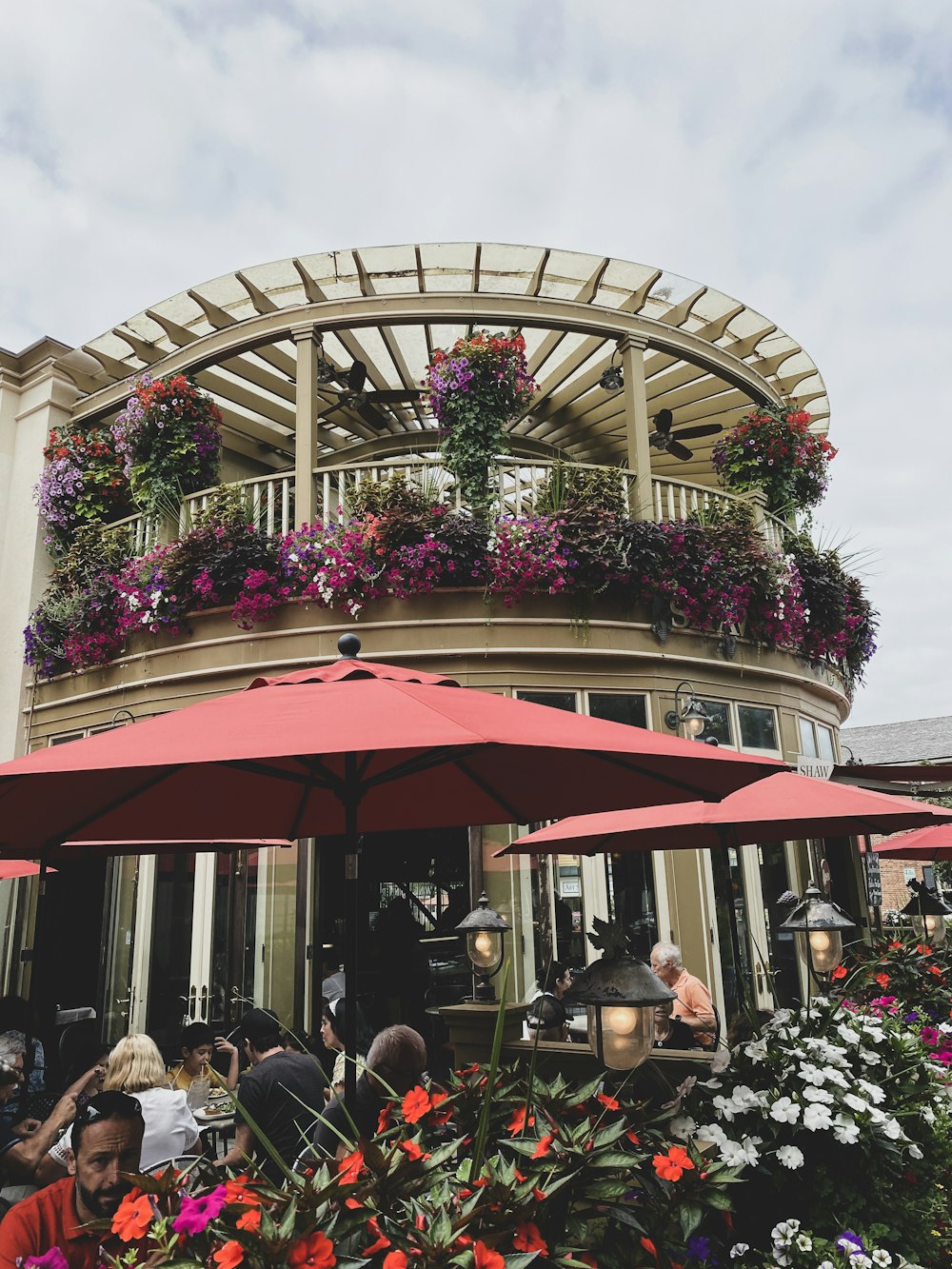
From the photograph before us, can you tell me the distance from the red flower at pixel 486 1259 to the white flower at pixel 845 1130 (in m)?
1.52

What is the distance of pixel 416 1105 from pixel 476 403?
7.57 metres

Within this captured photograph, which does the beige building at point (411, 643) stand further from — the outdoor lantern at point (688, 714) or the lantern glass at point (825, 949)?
the lantern glass at point (825, 949)

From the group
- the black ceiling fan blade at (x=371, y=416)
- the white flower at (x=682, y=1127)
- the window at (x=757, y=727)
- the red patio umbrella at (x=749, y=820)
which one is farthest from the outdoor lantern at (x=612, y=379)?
the white flower at (x=682, y=1127)

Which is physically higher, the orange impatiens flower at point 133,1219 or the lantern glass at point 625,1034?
the lantern glass at point 625,1034

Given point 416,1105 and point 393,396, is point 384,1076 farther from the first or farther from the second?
point 393,396

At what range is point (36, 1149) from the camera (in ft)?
12.9

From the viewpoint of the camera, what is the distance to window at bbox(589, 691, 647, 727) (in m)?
8.84

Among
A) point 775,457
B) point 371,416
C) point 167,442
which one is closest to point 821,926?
point 775,457

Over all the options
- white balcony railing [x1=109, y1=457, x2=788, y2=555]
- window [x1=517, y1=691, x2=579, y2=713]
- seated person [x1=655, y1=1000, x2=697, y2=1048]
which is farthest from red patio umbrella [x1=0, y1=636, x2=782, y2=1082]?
white balcony railing [x1=109, y1=457, x2=788, y2=555]

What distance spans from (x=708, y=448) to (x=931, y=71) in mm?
5762

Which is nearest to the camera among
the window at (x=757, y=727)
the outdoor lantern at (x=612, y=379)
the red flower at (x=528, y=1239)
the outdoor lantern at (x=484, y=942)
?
the red flower at (x=528, y=1239)

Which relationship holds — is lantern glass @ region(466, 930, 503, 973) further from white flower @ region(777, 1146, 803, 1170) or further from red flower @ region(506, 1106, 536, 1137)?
red flower @ region(506, 1106, 536, 1137)

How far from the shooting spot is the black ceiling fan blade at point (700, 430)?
40.2ft

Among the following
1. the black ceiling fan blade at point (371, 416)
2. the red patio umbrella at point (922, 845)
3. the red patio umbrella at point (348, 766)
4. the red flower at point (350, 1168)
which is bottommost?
the red flower at point (350, 1168)
